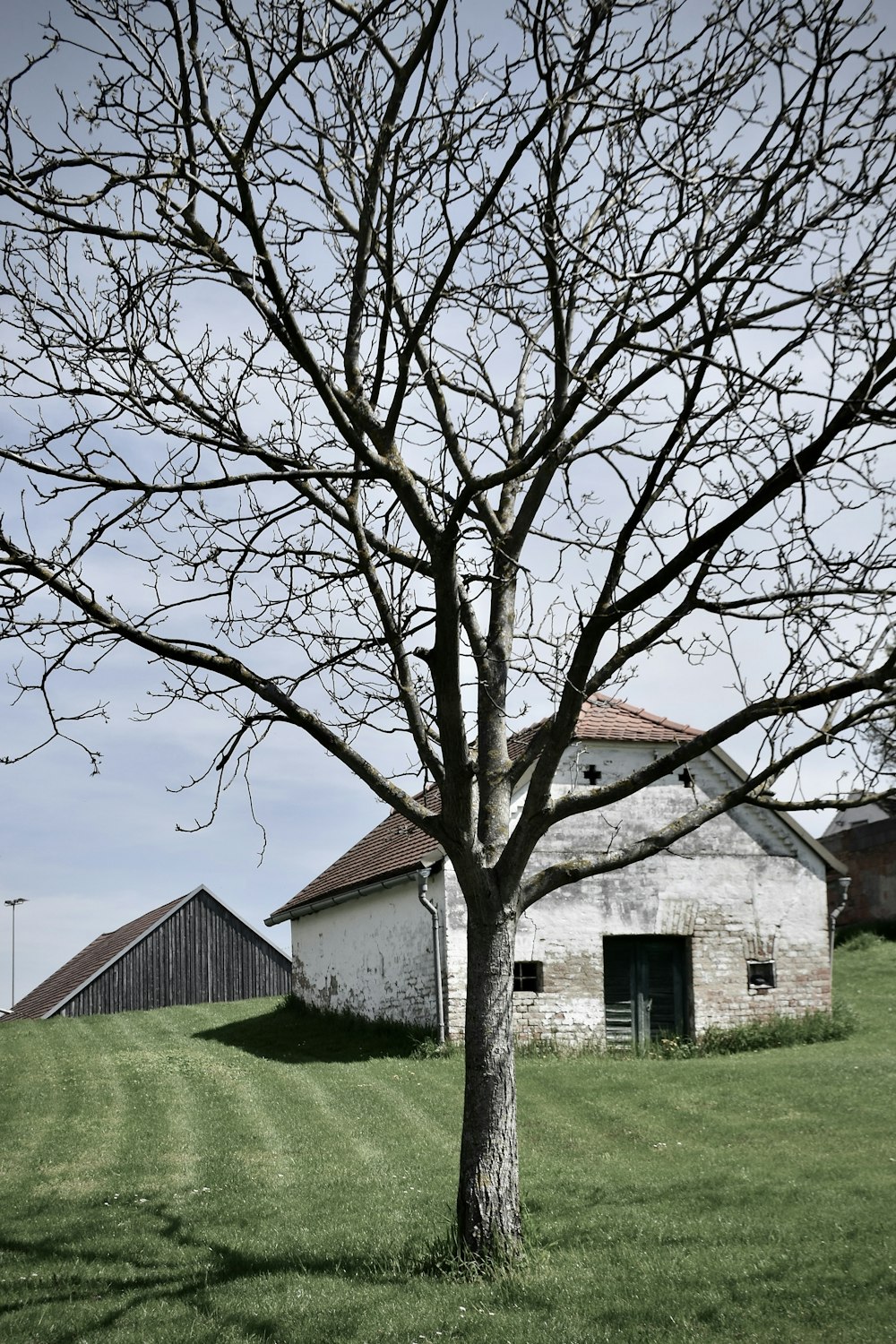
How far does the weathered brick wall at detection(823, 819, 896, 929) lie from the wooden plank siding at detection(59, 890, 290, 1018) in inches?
685

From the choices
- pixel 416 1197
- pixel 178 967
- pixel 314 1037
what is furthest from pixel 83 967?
pixel 416 1197

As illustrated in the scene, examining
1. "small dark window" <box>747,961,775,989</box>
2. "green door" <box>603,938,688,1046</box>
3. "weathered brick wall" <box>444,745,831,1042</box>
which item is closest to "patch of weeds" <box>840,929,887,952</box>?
"weathered brick wall" <box>444,745,831,1042</box>

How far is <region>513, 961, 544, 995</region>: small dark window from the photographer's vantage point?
20.0 metres

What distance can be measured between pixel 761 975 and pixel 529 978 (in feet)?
15.1

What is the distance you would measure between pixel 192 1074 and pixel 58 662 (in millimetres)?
12045

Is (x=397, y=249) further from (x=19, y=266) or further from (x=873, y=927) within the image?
(x=873, y=927)

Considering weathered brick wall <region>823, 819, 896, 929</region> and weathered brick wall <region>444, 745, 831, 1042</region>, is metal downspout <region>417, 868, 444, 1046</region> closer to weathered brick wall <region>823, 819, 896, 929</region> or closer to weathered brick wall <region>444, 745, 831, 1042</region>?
weathered brick wall <region>444, 745, 831, 1042</region>

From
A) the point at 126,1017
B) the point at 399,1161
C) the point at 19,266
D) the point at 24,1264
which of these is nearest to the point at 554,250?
the point at 19,266

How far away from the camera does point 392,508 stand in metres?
9.72

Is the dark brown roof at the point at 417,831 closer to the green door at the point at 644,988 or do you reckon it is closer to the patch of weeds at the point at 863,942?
the green door at the point at 644,988

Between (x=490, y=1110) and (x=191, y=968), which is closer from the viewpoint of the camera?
(x=490, y=1110)

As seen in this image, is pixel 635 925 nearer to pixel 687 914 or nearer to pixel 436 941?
pixel 687 914

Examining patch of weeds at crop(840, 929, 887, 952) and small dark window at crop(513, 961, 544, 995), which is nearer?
small dark window at crop(513, 961, 544, 995)

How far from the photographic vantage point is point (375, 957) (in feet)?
73.4
